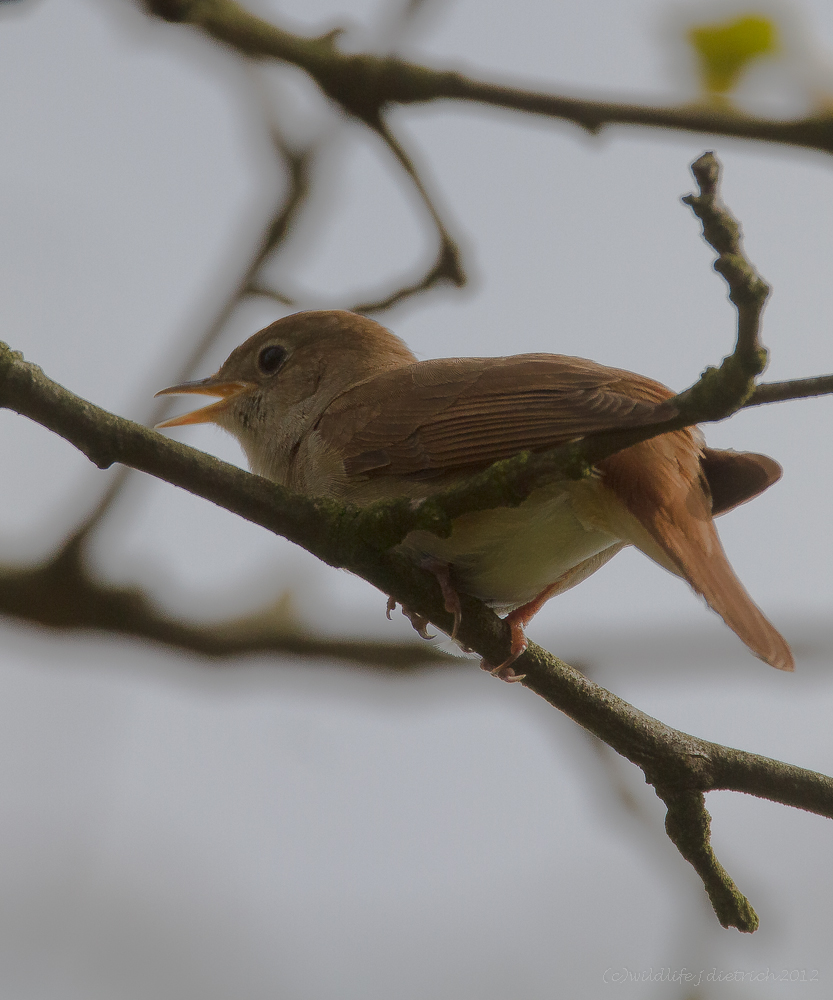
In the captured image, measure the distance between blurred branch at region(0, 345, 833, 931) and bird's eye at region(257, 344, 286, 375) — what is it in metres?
2.29

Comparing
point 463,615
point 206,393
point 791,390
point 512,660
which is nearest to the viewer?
point 791,390

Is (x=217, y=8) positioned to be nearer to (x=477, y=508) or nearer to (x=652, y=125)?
(x=652, y=125)

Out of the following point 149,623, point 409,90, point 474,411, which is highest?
point 409,90

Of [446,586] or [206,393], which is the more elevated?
[206,393]

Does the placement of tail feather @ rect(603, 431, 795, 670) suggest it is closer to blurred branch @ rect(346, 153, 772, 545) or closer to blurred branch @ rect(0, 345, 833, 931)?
blurred branch @ rect(0, 345, 833, 931)

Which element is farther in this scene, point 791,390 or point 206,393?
point 206,393

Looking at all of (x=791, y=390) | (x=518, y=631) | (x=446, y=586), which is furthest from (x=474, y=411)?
(x=791, y=390)

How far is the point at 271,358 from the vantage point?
18.5ft

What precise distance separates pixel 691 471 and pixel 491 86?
145 centimetres

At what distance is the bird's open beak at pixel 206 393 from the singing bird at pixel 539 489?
27.9 inches

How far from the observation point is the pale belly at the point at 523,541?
3693 mm

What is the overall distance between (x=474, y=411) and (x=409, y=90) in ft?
3.94

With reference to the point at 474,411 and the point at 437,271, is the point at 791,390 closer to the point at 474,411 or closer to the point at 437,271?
the point at 474,411

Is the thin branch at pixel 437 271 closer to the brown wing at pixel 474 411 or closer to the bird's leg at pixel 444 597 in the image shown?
the brown wing at pixel 474 411
